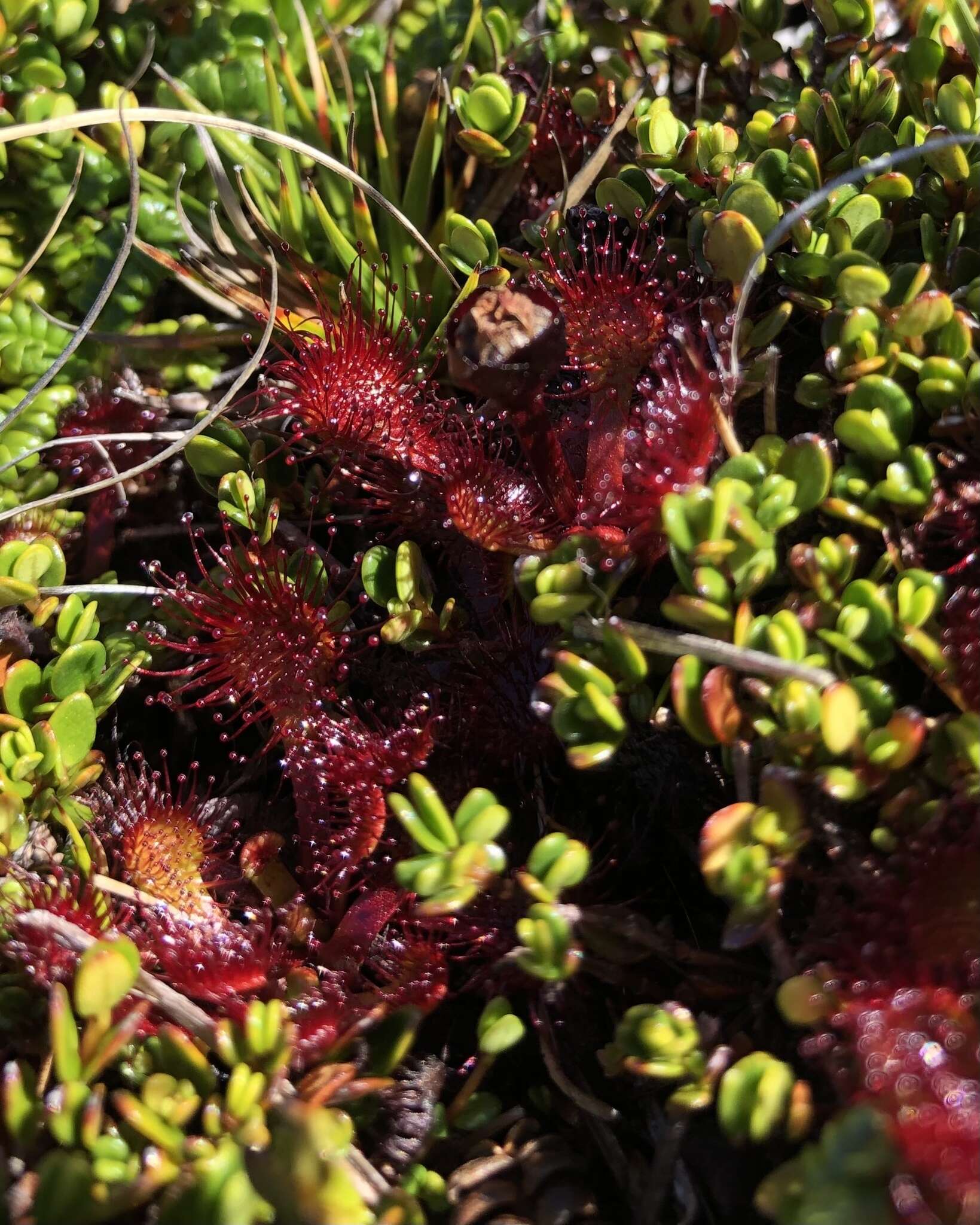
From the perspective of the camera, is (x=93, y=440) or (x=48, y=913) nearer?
(x=48, y=913)

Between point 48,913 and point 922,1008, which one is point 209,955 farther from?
point 922,1008

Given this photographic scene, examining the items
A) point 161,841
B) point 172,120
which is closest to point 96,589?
point 161,841

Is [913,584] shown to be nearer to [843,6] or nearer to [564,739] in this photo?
[564,739]

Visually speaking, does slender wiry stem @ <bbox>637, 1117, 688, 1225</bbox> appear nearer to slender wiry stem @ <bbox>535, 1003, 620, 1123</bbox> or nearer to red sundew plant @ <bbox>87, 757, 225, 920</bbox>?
slender wiry stem @ <bbox>535, 1003, 620, 1123</bbox>

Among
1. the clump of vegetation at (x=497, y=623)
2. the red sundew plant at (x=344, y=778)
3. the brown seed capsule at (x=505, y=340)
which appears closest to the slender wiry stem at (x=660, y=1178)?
the clump of vegetation at (x=497, y=623)

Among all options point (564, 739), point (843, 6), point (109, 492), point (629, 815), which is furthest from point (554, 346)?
point (109, 492)

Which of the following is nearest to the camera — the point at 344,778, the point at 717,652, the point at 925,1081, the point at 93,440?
the point at 925,1081

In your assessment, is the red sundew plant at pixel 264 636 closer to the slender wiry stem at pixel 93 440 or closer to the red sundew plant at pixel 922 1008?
the slender wiry stem at pixel 93 440
